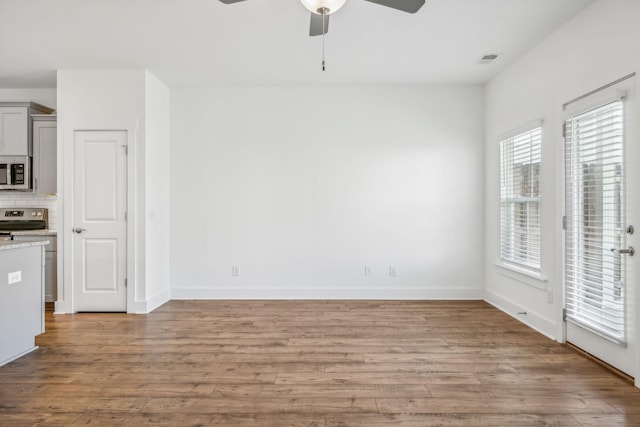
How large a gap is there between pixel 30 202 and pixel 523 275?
6437mm

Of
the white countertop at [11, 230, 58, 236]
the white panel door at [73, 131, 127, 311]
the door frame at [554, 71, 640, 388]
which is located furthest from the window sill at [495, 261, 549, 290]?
the white countertop at [11, 230, 58, 236]

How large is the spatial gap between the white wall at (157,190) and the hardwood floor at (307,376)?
2.42 ft

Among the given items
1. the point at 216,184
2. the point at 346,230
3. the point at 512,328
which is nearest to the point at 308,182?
the point at 346,230

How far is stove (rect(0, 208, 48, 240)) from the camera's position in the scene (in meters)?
5.00

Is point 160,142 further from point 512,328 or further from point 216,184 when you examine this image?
point 512,328

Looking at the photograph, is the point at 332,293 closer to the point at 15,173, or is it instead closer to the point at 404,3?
the point at 404,3

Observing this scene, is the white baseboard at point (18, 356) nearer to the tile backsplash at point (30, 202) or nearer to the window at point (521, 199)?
the tile backsplash at point (30, 202)

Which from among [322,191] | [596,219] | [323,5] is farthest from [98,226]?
[596,219]

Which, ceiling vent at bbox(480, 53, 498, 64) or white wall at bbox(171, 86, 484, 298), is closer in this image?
ceiling vent at bbox(480, 53, 498, 64)

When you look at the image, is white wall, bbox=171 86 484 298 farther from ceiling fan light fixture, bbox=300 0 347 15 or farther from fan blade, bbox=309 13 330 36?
ceiling fan light fixture, bbox=300 0 347 15

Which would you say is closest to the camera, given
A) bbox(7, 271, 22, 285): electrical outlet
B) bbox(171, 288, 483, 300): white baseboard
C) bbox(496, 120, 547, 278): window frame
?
bbox(7, 271, 22, 285): electrical outlet

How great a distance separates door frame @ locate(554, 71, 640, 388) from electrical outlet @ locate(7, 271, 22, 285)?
189 inches

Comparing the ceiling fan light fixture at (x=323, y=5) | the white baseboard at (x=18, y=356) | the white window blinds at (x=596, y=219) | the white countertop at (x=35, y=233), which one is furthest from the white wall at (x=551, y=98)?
the white countertop at (x=35, y=233)

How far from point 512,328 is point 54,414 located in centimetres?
400
